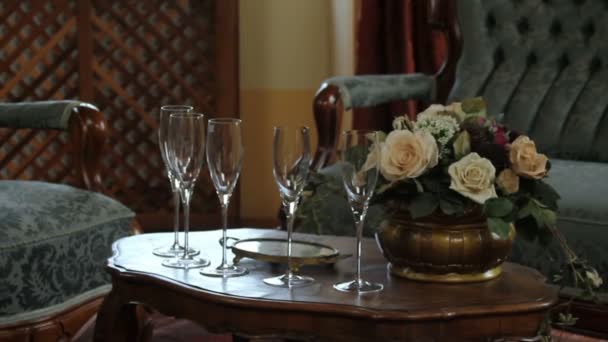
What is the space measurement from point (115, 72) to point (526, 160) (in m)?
2.25

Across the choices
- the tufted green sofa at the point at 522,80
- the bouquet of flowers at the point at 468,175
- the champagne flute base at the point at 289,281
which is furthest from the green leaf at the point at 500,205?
the tufted green sofa at the point at 522,80

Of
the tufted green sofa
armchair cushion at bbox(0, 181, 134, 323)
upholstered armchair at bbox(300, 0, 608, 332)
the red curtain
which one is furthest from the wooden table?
the red curtain

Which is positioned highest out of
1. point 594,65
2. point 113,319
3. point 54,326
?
point 594,65

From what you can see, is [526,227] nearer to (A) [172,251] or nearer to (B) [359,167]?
(B) [359,167]

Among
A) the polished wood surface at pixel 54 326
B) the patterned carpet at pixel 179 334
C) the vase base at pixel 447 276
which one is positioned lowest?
the patterned carpet at pixel 179 334

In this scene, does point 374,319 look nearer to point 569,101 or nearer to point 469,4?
point 569,101

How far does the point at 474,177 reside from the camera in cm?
122

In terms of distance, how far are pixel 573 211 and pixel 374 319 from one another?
2.30 ft

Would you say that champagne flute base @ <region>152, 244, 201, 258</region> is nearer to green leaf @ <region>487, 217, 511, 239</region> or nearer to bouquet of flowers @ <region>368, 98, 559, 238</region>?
bouquet of flowers @ <region>368, 98, 559, 238</region>

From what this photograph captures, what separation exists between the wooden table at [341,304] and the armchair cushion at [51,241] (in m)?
0.40

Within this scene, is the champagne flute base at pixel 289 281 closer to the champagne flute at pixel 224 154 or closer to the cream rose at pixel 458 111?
the champagne flute at pixel 224 154

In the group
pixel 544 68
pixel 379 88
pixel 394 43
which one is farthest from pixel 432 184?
pixel 394 43

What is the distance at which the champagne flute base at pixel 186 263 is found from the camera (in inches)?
52.9

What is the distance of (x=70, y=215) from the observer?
178 centimetres
